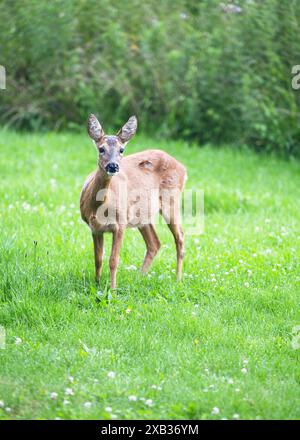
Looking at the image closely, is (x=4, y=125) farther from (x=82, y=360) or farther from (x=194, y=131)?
(x=82, y=360)

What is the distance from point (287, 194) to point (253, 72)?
9.06 ft

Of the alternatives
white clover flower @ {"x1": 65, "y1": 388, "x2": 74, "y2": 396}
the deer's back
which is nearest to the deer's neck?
the deer's back

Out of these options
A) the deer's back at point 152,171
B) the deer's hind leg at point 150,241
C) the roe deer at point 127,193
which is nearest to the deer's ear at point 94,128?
the roe deer at point 127,193

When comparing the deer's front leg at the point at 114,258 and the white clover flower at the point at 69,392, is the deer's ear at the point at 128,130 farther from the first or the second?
the white clover flower at the point at 69,392

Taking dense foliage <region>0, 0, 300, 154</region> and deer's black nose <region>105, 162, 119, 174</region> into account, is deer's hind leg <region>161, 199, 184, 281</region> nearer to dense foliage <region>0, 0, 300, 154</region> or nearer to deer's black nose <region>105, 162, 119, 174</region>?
deer's black nose <region>105, 162, 119, 174</region>

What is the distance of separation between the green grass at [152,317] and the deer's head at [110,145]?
2.84ft

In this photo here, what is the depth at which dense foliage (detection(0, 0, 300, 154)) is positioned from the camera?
1223 cm

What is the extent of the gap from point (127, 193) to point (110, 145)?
64cm

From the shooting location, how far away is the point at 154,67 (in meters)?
13.2

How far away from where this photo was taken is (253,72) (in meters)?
12.4

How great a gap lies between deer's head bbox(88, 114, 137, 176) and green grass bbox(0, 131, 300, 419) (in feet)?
2.84

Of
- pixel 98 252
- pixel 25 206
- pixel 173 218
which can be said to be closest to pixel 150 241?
pixel 173 218

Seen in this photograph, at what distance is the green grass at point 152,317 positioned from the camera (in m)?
5.12

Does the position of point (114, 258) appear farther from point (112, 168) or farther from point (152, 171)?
point (152, 171)
